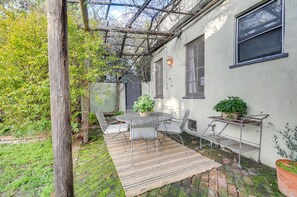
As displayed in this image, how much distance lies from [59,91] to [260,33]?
10.5ft

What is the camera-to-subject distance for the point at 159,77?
6.99 meters

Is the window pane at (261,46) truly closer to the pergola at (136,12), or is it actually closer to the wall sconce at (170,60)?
the pergola at (136,12)

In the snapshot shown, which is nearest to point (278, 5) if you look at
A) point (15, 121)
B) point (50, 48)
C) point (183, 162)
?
point (183, 162)

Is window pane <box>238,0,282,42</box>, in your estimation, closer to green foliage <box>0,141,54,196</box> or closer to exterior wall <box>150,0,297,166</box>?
exterior wall <box>150,0,297,166</box>

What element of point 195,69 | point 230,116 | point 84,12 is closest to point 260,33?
point 230,116

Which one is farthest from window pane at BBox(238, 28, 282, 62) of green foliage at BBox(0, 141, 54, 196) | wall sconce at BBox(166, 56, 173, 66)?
green foliage at BBox(0, 141, 54, 196)

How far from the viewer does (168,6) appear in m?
3.98

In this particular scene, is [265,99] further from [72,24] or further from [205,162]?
[72,24]

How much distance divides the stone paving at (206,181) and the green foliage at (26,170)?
17.9 inches

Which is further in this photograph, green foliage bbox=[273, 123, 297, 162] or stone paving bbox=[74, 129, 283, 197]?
green foliage bbox=[273, 123, 297, 162]

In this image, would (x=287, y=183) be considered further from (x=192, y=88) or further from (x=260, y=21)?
(x=192, y=88)

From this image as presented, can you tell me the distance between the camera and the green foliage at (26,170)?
214 centimetres

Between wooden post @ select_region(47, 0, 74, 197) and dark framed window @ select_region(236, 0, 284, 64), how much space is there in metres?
2.94

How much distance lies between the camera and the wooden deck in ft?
6.88
